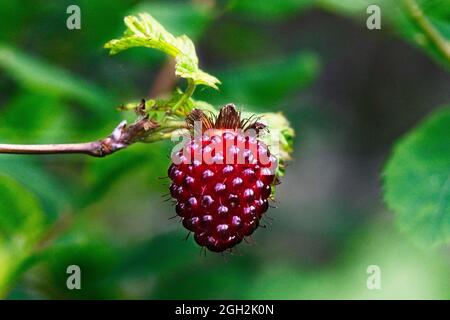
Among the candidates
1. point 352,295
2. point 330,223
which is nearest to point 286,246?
point 330,223

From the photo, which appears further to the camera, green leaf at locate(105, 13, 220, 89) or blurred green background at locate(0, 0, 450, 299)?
blurred green background at locate(0, 0, 450, 299)

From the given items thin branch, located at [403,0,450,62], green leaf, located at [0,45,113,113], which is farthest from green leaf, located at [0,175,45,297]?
thin branch, located at [403,0,450,62]

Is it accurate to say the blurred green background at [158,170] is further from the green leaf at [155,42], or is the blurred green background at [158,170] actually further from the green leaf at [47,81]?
the green leaf at [155,42]

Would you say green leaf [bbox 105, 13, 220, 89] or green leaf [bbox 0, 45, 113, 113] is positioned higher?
green leaf [bbox 0, 45, 113, 113]

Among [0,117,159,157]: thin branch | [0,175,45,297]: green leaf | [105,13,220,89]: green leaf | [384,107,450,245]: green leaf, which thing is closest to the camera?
[0,117,159,157]: thin branch

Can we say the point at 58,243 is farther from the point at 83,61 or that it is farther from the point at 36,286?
the point at 83,61

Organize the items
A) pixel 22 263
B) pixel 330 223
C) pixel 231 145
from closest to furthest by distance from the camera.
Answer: pixel 231 145 → pixel 22 263 → pixel 330 223

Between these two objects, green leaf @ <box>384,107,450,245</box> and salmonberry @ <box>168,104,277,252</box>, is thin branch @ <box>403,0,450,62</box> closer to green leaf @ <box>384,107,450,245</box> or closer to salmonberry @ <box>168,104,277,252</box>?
green leaf @ <box>384,107,450,245</box>
